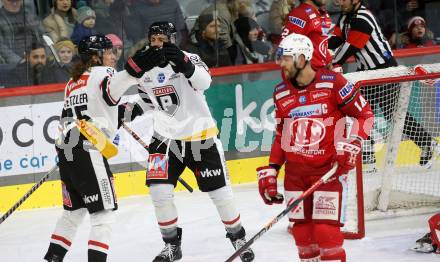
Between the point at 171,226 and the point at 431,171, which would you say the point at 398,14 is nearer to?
the point at 431,171

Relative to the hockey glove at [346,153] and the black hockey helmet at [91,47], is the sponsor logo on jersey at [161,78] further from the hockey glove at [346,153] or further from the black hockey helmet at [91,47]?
the hockey glove at [346,153]

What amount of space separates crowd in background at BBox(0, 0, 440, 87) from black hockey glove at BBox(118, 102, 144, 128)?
76.2 inches

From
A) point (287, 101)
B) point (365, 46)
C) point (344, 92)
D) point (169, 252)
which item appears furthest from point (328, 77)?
point (365, 46)

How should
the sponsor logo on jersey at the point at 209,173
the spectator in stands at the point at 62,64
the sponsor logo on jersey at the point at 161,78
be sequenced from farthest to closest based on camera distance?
the spectator in stands at the point at 62,64 < the sponsor logo on jersey at the point at 209,173 < the sponsor logo on jersey at the point at 161,78

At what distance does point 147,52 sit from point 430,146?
99.9 inches

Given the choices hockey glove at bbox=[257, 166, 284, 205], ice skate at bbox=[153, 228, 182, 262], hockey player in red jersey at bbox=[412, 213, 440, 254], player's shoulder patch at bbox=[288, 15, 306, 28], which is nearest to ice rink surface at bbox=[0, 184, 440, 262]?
hockey player in red jersey at bbox=[412, 213, 440, 254]

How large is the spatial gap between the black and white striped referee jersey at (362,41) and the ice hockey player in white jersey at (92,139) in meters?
2.27

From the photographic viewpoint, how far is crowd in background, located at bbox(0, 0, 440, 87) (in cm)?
716

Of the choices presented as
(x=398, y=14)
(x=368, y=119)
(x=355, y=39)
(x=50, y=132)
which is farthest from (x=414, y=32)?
(x=368, y=119)

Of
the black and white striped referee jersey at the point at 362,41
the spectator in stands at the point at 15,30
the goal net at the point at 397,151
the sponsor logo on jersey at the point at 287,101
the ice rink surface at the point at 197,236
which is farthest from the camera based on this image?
the spectator in stands at the point at 15,30

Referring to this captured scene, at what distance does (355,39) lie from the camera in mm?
6660

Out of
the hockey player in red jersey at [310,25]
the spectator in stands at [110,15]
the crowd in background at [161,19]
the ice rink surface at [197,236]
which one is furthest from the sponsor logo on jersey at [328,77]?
the spectator in stands at [110,15]

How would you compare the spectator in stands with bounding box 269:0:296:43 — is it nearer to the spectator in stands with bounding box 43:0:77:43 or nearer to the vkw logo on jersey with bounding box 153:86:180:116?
the spectator in stands with bounding box 43:0:77:43

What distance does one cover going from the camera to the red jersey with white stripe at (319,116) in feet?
14.3
